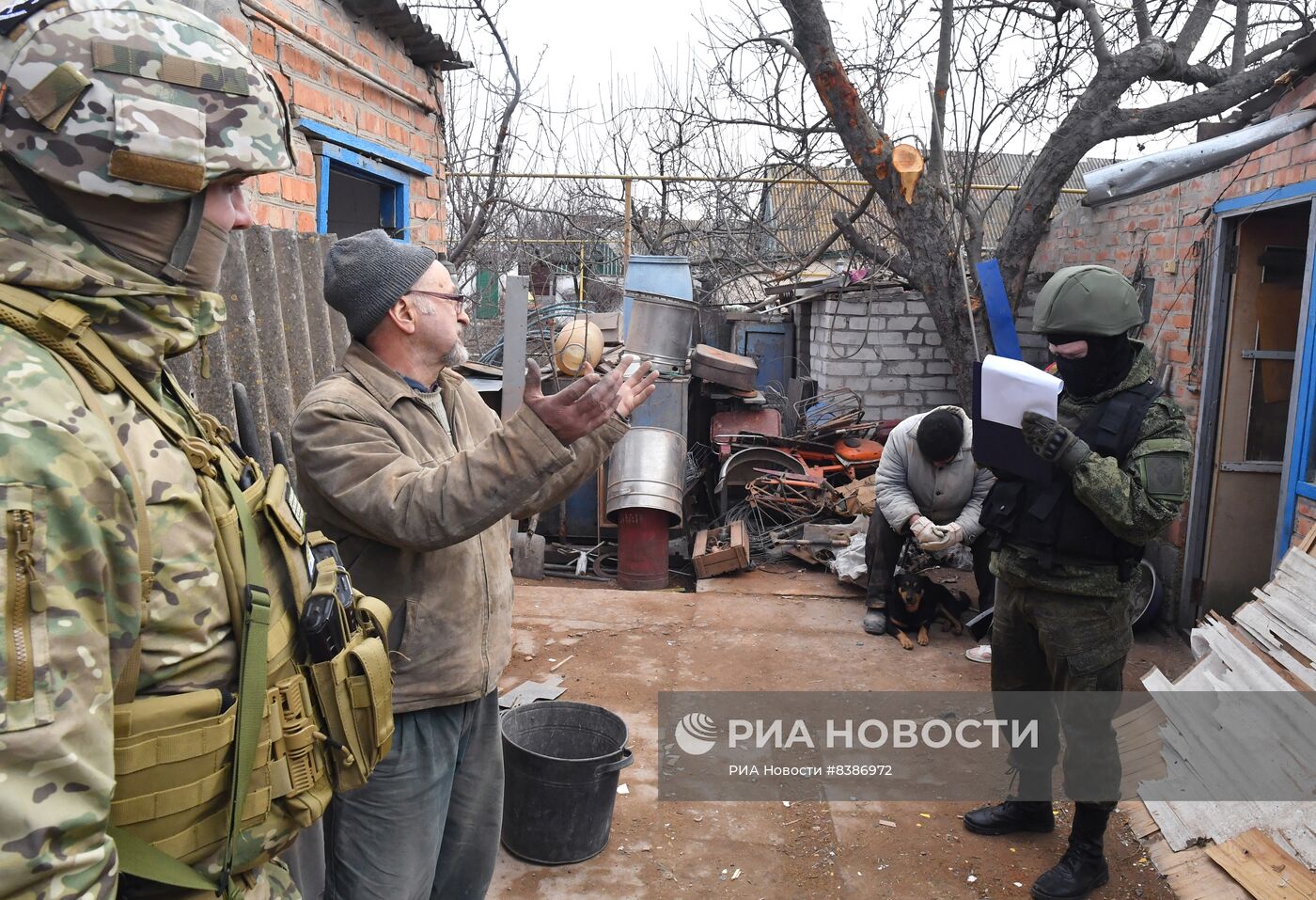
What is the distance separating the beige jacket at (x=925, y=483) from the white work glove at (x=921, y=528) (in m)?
0.07

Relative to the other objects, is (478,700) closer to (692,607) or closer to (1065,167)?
(692,607)

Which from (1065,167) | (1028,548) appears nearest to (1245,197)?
(1065,167)

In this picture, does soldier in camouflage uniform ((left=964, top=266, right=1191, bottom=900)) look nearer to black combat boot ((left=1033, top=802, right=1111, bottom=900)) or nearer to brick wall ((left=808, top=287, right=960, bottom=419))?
black combat boot ((left=1033, top=802, right=1111, bottom=900))

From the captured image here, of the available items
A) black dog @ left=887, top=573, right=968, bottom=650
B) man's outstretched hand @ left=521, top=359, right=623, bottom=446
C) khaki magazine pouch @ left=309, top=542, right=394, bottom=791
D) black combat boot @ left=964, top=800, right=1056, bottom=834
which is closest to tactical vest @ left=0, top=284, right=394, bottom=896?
khaki magazine pouch @ left=309, top=542, right=394, bottom=791

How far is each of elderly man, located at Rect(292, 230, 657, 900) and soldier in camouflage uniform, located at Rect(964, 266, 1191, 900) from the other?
1.54m

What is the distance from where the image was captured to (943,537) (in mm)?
5137

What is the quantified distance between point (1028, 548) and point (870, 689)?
1747 mm

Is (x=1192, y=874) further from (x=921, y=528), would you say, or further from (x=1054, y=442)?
(x=921, y=528)

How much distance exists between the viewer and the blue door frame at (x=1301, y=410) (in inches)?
170

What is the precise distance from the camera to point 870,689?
4547mm

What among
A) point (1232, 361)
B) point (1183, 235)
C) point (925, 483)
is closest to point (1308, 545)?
point (1232, 361)

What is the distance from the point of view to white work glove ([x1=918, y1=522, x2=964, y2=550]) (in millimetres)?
5113

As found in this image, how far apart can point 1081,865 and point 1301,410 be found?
2706 millimetres

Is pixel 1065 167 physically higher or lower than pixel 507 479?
higher
